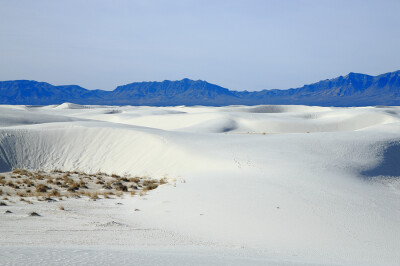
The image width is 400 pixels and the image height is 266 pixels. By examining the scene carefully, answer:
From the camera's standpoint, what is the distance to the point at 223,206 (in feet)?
35.4

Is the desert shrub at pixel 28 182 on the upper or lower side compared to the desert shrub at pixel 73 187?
upper

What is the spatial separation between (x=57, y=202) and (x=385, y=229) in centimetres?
834

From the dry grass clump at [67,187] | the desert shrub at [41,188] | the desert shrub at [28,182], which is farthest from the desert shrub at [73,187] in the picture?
the desert shrub at [28,182]

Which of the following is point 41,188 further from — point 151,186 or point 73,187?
point 151,186

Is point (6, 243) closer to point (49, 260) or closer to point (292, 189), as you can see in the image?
point (49, 260)

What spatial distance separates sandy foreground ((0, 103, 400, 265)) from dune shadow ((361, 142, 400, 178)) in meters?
0.07

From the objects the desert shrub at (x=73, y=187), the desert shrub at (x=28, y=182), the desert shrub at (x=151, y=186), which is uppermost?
the desert shrub at (x=28, y=182)

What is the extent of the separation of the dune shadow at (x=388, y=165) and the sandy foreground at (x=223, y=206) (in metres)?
0.07

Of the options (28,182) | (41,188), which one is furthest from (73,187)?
(28,182)

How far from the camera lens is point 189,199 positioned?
11797 mm

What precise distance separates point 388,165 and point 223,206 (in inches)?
362

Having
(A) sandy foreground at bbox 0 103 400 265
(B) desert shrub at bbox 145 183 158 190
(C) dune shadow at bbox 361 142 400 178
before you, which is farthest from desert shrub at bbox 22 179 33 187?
(C) dune shadow at bbox 361 142 400 178

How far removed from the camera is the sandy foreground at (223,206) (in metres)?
7.12

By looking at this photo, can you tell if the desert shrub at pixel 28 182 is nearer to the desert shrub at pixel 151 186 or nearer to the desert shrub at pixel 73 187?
the desert shrub at pixel 73 187
